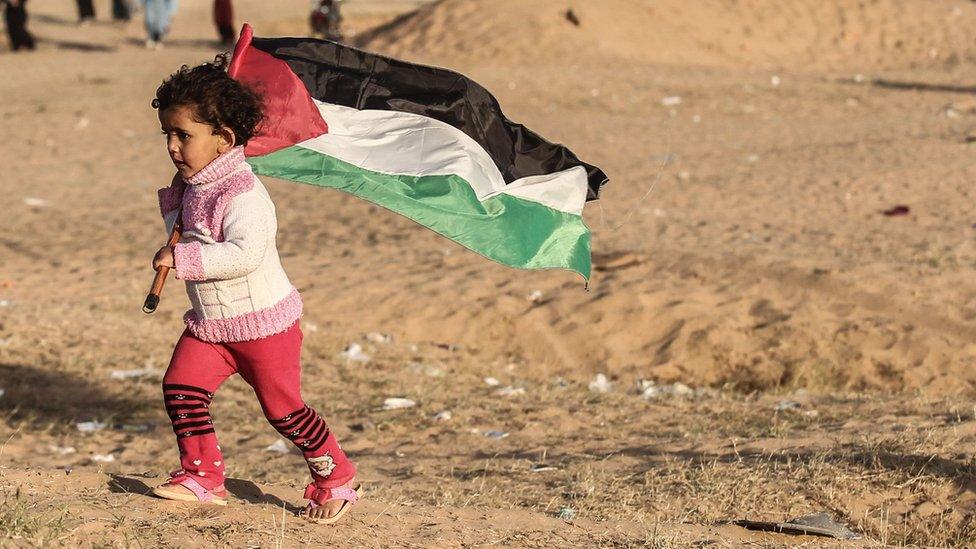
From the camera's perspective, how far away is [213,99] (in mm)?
3842

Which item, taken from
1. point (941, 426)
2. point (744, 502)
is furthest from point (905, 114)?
point (744, 502)

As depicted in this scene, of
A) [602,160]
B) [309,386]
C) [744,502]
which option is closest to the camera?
[744,502]

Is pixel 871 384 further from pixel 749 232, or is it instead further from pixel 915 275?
pixel 749 232

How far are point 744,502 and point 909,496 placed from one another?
67 cm

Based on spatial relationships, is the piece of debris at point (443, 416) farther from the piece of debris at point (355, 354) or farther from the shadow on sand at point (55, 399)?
the shadow on sand at point (55, 399)

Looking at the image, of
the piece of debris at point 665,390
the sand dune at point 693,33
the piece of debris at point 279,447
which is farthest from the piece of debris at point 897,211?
the sand dune at point 693,33

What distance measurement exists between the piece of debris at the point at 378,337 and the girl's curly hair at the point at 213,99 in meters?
4.34

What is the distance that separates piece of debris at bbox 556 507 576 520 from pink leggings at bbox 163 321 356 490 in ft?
3.61

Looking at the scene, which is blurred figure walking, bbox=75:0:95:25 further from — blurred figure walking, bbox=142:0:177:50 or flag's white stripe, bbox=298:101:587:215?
flag's white stripe, bbox=298:101:587:215

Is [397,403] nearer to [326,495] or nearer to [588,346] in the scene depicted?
[588,346]

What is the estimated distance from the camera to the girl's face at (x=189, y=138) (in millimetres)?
3848

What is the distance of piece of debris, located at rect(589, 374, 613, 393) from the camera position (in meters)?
7.41

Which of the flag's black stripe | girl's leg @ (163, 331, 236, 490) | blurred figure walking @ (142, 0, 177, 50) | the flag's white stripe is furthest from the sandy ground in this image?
blurred figure walking @ (142, 0, 177, 50)

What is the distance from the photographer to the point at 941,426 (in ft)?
19.2
